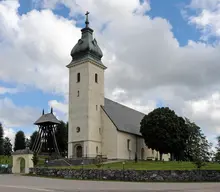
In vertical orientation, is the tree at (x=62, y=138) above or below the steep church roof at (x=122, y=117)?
below

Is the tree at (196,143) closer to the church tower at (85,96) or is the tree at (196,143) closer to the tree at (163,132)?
the tree at (163,132)

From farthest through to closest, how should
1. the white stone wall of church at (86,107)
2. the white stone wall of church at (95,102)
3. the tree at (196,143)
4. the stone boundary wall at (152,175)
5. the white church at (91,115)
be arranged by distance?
the tree at (196,143), the white stone wall of church at (95,102), the white church at (91,115), the white stone wall of church at (86,107), the stone boundary wall at (152,175)

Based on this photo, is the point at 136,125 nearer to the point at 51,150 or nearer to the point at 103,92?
the point at 103,92

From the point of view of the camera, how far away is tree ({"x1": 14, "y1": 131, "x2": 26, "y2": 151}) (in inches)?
4098

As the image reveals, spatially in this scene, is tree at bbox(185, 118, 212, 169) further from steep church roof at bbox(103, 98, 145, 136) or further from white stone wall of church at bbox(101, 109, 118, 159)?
white stone wall of church at bbox(101, 109, 118, 159)

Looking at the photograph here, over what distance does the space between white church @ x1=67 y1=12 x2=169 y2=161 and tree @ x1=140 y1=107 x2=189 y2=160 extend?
379 cm

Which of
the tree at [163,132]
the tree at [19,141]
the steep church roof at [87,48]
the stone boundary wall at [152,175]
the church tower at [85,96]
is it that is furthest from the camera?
the tree at [19,141]

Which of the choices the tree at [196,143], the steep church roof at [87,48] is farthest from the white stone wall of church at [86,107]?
the tree at [196,143]

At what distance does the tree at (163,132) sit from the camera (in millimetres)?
51938

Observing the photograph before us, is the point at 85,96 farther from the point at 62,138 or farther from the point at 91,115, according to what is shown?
the point at 62,138

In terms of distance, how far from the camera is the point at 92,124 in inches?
2030

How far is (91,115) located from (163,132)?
11.1 meters

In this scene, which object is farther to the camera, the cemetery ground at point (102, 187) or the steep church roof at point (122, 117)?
the steep church roof at point (122, 117)

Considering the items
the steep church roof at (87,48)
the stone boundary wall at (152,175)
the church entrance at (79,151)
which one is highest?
the steep church roof at (87,48)
